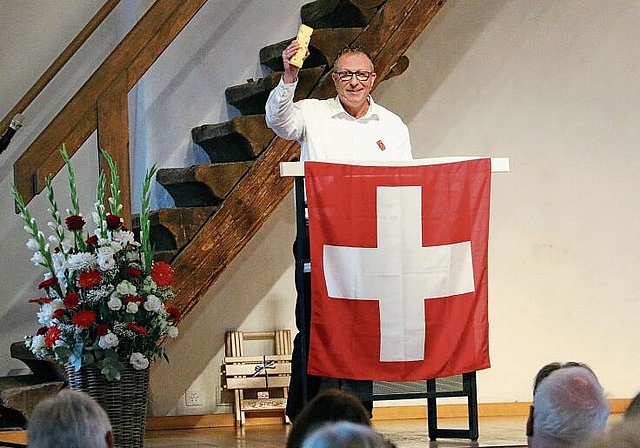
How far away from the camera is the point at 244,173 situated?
511cm

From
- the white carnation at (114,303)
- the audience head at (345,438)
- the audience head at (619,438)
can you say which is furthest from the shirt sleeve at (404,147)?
the audience head at (619,438)

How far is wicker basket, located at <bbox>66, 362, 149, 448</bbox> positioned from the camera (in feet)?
13.3

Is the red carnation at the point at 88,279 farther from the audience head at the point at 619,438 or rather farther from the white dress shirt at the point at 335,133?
the audience head at the point at 619,438

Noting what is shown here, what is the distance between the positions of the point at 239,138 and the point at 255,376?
1.35 metres

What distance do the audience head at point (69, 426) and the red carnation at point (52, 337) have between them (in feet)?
7.84

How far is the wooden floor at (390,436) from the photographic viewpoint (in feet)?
14.2

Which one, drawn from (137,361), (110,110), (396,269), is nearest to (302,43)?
(396,269)

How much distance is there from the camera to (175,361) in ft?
19.4

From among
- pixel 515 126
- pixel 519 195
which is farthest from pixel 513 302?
pixel 515 126

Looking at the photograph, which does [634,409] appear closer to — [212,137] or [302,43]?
[302,43]

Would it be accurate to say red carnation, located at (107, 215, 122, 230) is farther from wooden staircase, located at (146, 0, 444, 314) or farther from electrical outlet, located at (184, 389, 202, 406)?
electrical outlet, located at (184, 389, 202, 406)

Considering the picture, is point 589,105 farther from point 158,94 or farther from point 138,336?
point 138,336

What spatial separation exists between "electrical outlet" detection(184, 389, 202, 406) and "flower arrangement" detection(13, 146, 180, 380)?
1722mm

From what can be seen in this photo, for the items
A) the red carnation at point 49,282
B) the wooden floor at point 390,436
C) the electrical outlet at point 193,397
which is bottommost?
the wooden floor at point 390,436
